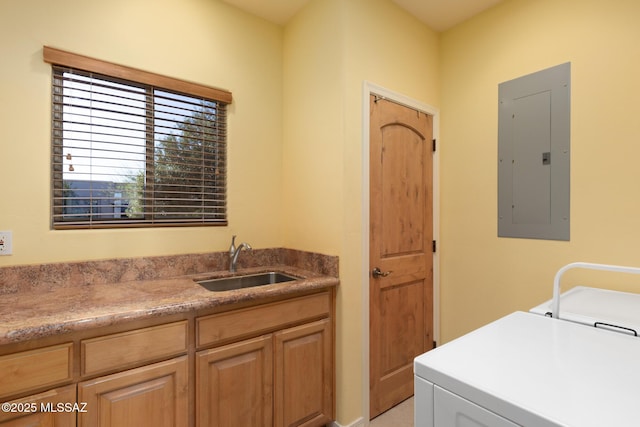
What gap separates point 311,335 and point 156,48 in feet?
6.55

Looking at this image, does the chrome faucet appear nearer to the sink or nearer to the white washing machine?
the sink

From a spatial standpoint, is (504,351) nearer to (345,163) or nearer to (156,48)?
(345,163)

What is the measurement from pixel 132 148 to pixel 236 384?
1.49m

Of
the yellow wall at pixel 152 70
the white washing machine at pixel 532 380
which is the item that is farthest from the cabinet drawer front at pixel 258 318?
the white washing machine at pixel 532 380

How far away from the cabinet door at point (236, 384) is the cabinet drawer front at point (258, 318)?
0.06m

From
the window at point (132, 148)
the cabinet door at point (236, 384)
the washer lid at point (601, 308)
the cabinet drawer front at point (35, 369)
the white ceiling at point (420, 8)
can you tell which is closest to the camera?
the cabinet drawer front at point (35, 369)

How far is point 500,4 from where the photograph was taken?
7.43 ft

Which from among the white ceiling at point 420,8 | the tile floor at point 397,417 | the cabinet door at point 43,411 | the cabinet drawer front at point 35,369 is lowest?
the tile floor at point 397,417

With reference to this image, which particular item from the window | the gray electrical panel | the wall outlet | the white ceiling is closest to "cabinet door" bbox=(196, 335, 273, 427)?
the window

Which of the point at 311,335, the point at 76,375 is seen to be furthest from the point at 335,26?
the point at 76,375

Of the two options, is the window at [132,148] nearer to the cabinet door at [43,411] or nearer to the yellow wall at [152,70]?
the yellow wall at [152,70]

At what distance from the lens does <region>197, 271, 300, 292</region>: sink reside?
6.60ft

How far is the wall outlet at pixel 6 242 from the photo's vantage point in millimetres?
1571

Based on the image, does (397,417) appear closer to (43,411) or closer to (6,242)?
(43,411)
